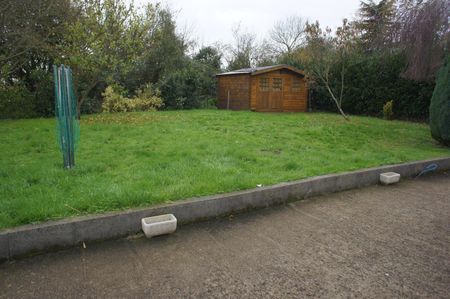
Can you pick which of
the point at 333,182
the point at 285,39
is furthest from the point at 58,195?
the point at 285,39

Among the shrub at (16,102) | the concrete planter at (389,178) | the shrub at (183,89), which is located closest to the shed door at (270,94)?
the shrub at (183,89)

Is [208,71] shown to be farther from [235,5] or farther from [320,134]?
[320,134]

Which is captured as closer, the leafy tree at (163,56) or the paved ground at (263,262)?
the paved ground at (263,262)

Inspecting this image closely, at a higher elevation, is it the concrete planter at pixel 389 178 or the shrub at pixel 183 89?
the shrub at pixel 183 89

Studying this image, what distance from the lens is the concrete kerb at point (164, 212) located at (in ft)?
8.28

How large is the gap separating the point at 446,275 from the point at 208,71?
18.9 meters

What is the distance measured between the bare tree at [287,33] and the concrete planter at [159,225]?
100.0 feet

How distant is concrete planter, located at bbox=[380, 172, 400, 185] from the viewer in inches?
187

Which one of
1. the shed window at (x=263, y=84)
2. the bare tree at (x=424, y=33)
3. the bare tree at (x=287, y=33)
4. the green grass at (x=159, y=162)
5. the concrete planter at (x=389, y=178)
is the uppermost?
the bare tree at (x=287, y=33)

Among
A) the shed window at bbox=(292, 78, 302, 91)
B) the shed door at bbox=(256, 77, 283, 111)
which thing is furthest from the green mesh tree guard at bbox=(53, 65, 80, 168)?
the shed window at bbox=(292, 78, 302, 91)

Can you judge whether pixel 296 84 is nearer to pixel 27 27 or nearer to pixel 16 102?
pixel 27 27

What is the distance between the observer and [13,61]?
37.4 ft

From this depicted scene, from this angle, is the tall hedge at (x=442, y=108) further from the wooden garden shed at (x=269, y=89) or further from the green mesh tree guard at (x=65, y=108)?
the wooden garden shed at (x=269, y=89)

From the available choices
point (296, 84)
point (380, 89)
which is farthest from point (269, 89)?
point (380, 89)
